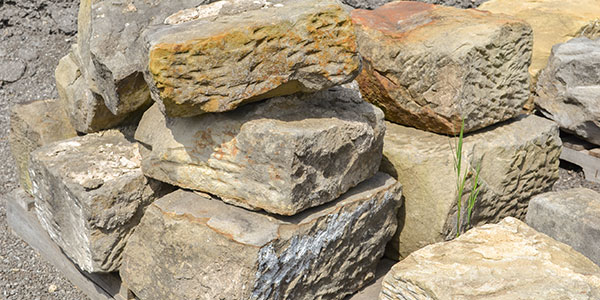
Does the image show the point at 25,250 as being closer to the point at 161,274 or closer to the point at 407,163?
the point at 161,274

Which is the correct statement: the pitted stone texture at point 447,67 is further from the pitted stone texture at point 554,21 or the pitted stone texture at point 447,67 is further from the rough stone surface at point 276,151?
the pitted stone texture at point 554,21

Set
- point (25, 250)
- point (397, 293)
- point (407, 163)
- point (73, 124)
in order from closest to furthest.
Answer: point (397, 293) → point (407, 163) → point (73, 124) → point (25, 250)

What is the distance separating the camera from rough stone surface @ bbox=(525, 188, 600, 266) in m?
2.49

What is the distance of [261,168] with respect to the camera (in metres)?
2.18

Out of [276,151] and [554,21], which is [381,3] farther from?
[276,151]

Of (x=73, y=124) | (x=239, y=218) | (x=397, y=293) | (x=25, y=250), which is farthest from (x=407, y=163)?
(x=25, y=250)

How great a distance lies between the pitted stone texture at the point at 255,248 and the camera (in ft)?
7.14

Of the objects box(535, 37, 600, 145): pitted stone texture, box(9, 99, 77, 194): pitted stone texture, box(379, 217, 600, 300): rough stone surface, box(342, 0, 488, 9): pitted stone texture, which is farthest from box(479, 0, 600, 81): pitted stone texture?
box(9, 99, 77, 194): pitted stone texture

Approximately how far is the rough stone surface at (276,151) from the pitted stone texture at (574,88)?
6.70 ft

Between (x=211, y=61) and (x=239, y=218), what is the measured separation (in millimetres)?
617

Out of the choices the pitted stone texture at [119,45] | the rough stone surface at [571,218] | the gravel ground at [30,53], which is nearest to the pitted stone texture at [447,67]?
the rough stone surface at [571,218]

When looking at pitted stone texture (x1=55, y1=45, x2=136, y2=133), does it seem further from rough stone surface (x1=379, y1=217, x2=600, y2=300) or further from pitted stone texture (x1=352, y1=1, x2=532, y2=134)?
rough stone surface (x1=379, y1=217, x2=600, y2=300)

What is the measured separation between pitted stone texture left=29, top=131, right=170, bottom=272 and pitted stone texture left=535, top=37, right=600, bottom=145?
9.25 ft

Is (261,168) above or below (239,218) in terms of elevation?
above
